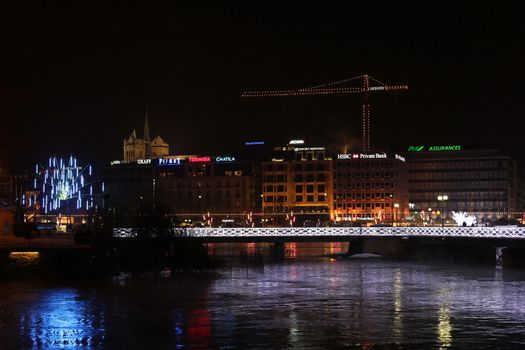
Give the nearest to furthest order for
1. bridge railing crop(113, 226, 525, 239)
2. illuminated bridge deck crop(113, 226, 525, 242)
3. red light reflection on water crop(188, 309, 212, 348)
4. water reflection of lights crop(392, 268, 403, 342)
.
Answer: red light reflection on water crop(188, 309, 212, 348) < water reflection of lights crop(392, 268, 403, 342) < illuminated bridge deck crop(113, 226, 525, 242) < bridge railing crop(113, 226, 525, 239)

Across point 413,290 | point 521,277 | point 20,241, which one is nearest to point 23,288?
point 20,241

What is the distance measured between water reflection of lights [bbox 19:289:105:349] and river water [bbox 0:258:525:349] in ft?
0.18

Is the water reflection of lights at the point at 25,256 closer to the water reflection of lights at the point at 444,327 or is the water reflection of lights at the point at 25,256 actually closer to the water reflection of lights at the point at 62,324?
the water reflection of lights at the point at 62,324

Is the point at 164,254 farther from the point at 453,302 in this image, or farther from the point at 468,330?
the point at 468,330

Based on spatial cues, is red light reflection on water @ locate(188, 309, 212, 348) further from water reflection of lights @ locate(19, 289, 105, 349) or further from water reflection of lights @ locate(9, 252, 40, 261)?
water reflection of lights @ locate(9, 252, 40, 261)

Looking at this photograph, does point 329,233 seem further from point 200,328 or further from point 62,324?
point 62,324

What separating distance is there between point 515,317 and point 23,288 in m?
37.6

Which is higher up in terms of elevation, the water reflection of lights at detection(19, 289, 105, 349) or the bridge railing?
the bridge railing

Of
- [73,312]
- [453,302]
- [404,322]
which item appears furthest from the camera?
[453,302]

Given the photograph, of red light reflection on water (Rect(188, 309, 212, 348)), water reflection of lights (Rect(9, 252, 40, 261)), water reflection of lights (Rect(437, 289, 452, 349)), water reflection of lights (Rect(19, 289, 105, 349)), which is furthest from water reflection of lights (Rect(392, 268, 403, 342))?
water reflection of lights (Rect(9, 252, 40, 261))

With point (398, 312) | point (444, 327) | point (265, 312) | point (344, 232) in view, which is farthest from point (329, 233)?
point (444, 327)

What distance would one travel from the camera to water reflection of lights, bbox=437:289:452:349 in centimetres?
4097

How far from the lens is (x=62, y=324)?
47.2 meters

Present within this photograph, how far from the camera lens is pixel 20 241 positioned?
299 feet
